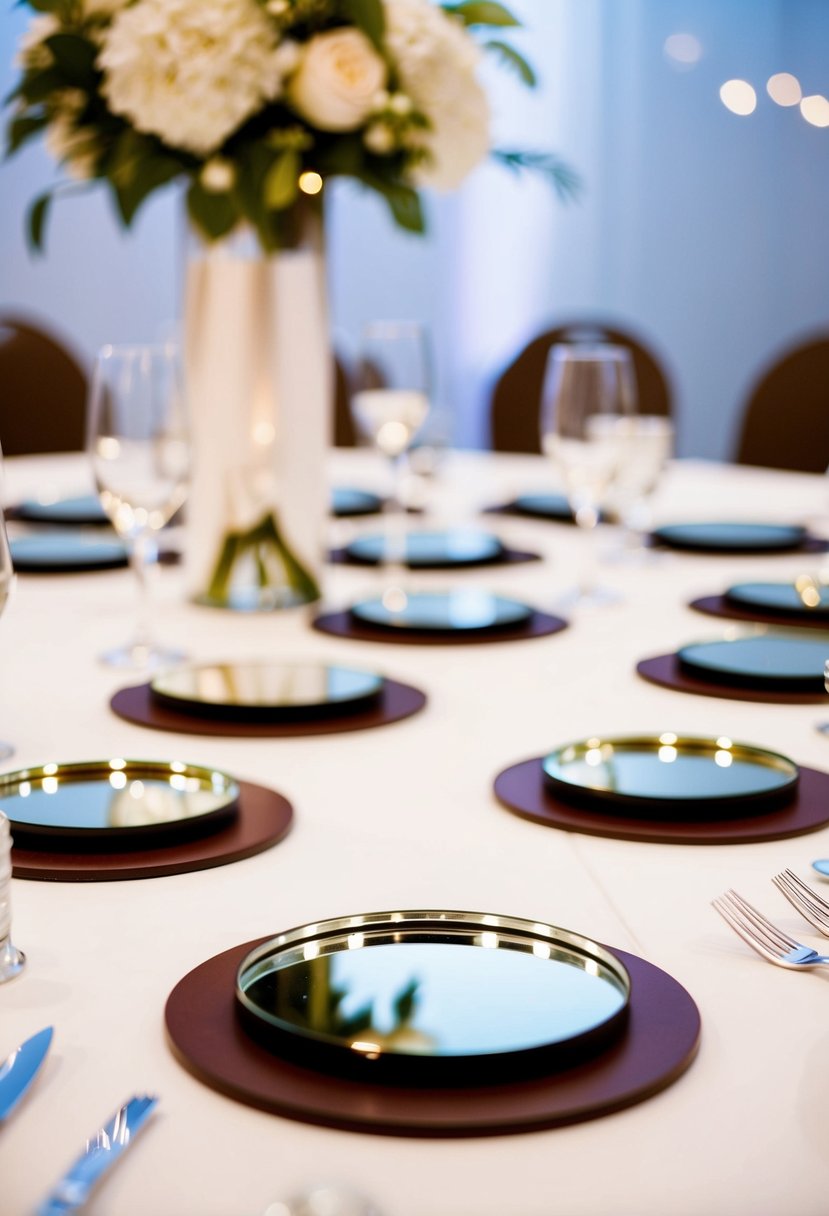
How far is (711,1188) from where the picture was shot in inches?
21.7

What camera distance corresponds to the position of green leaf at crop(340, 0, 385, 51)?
1514 mm

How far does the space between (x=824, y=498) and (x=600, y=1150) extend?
2.14 m

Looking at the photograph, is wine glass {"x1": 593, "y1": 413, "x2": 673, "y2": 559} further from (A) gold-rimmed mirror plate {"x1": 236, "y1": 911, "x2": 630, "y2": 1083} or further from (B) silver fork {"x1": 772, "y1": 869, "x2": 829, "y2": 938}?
(A) gold-rimmed mirror plate {"x1": 236, "y1": 911, "x2": 630, "y2": 1083}

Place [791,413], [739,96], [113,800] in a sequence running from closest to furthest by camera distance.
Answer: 1. [113,800]
2. [791,413]
3. [739,96]

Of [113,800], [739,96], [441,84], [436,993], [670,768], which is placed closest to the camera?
[436,993]

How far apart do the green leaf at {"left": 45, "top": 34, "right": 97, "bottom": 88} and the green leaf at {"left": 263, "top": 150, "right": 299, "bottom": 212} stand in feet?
0.72

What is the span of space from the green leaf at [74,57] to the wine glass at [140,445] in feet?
1.09

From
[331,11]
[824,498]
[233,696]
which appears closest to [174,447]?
[233,696]

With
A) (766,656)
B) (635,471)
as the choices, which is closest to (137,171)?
(635,471)

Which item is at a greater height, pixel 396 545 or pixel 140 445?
pixel 140 445

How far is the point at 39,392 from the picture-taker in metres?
3.67

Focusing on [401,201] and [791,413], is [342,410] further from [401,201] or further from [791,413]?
[401,201]

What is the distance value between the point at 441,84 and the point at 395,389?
360mm

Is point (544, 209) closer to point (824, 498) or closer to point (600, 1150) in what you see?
point (824, 498)
